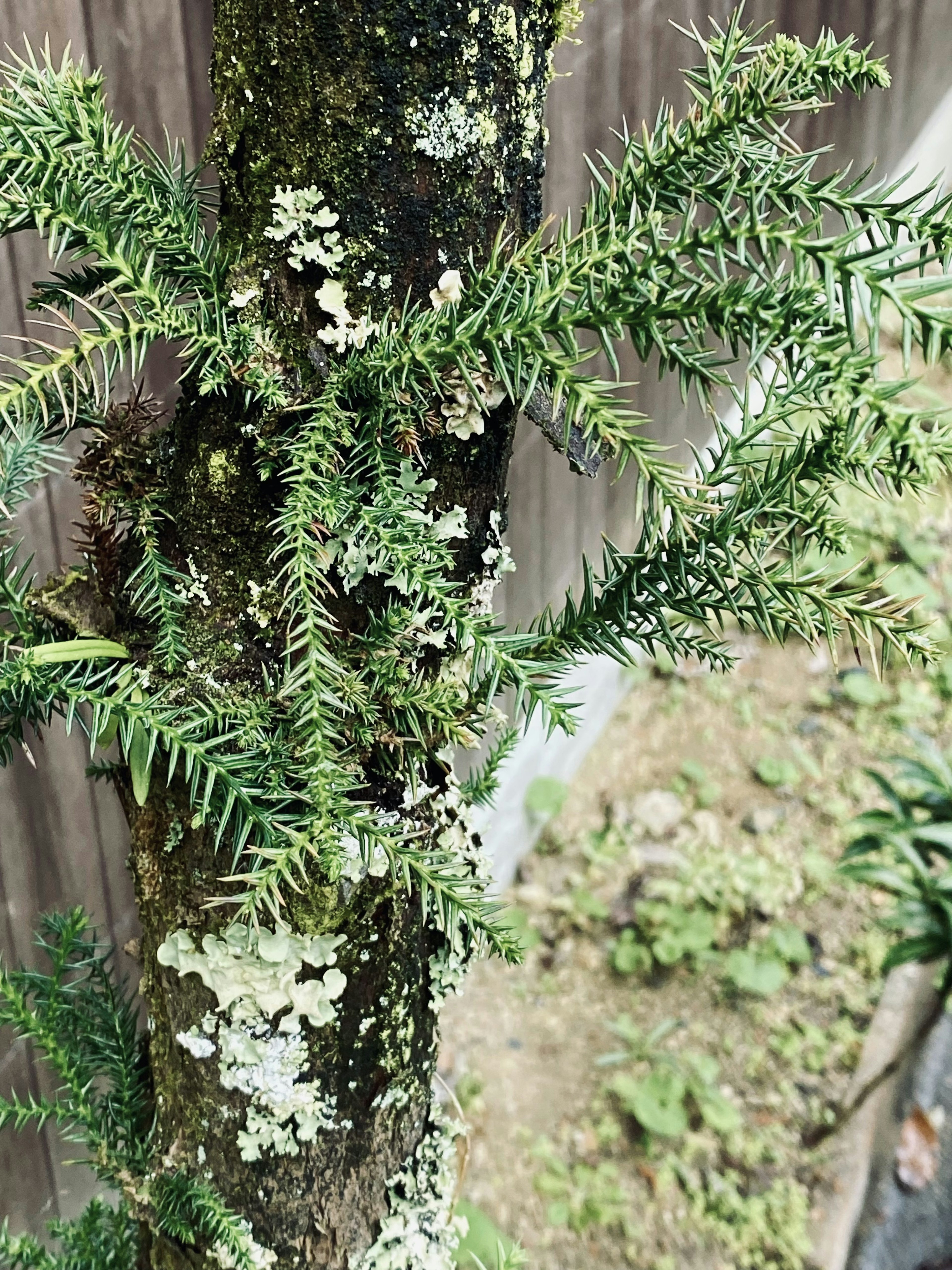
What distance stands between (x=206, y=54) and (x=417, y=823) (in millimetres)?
1260

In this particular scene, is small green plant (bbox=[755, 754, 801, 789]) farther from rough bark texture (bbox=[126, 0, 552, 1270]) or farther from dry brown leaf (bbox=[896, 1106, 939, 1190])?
rough bark texture (bbox=[126, 0, 552, 1270])

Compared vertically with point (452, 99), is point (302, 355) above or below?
below

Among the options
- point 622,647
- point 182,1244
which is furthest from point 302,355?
point 182,1244

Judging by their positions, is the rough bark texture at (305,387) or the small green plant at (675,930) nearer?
the rough bark texture at (305,387)

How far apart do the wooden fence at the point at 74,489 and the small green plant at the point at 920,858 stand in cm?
105

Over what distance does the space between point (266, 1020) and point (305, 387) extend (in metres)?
0.45

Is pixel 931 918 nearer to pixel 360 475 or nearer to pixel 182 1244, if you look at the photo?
pixel 182 1244

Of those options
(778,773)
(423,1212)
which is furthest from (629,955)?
(423,1212)

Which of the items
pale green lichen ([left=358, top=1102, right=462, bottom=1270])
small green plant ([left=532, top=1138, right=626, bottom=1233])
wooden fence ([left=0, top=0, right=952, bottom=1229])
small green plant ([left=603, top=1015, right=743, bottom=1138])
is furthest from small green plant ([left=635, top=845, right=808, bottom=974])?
pale green lichen ([left=358, top=1102, right=462, bottom=1270])

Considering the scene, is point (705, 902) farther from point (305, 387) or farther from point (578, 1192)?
point (305, 387)

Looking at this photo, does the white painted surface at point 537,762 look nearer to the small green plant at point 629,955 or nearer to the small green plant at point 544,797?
the small green plant at point 544,797

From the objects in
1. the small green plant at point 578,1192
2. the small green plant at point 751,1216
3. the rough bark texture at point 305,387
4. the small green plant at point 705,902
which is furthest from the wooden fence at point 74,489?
the small green plant at point 751,1216

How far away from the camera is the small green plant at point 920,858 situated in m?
1.69

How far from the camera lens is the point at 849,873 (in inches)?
70.2
